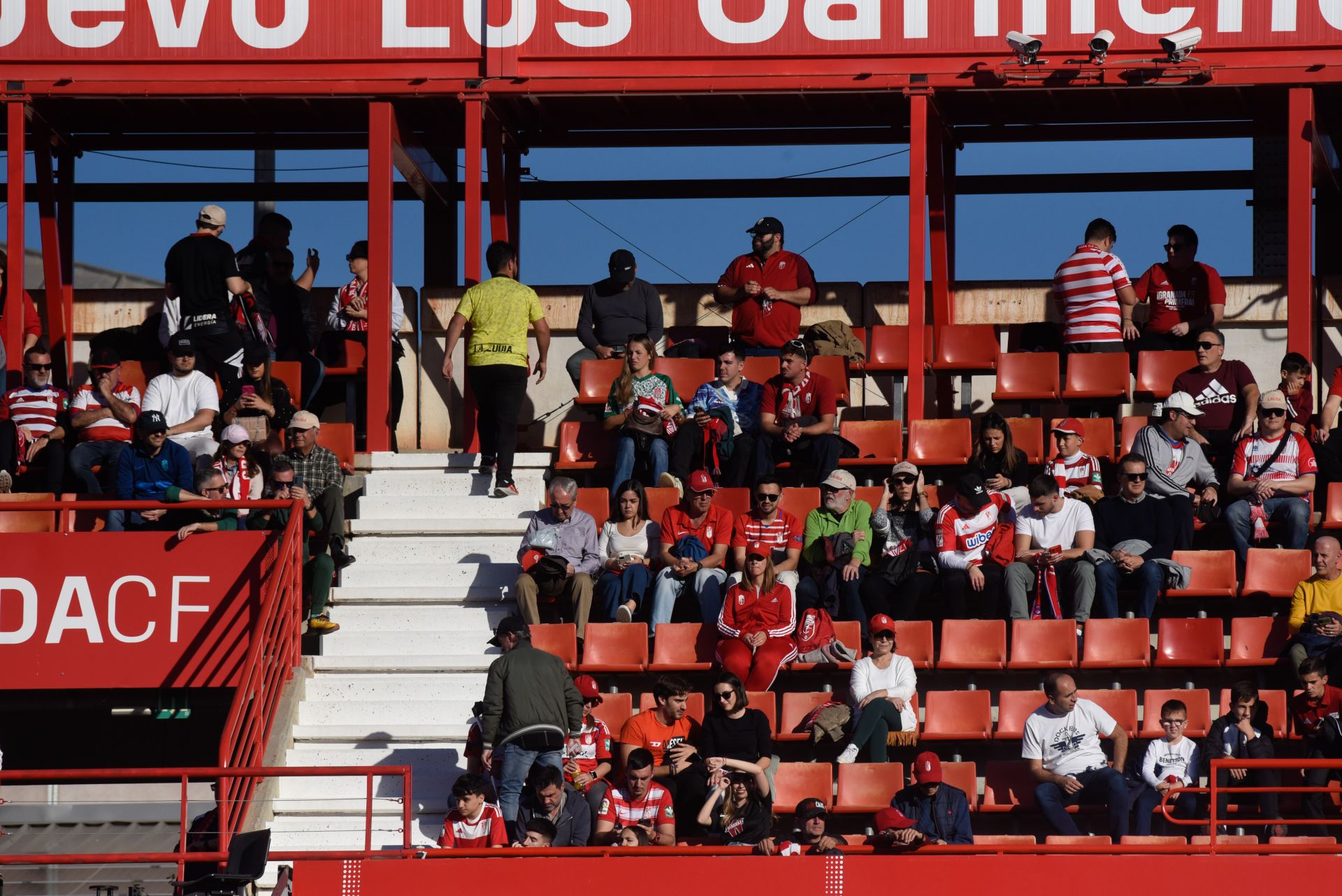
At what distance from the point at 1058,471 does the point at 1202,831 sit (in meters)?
3.12

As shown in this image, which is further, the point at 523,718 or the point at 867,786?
the point at 867,786

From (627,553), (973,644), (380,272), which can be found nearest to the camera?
(973,644)

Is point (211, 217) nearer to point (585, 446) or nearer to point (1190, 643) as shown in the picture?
point (585, 446)

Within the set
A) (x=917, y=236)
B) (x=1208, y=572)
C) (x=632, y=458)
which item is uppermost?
(x=917, y=236)

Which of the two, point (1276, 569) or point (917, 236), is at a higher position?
point (917, 236)

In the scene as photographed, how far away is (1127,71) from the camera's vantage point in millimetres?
14508

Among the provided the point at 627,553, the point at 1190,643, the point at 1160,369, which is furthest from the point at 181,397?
the point at 1160,369

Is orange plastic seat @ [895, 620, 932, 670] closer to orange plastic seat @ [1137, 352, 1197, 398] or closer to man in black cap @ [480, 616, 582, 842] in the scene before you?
man in black cap @ [480, 616, 582, 842]

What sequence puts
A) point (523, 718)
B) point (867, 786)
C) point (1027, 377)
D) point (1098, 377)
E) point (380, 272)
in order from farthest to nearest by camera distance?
point (380, 272)
point (1027, 377)
point (1098, 377)
point (867, 786)
point (523, 718)

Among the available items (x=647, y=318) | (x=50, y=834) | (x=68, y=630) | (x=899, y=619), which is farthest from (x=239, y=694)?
(x=647, y=318)

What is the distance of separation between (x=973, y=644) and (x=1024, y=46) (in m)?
4.76

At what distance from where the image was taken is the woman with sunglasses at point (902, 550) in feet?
39.9

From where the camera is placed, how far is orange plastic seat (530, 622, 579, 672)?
468 inches

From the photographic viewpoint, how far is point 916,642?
11.9 m
